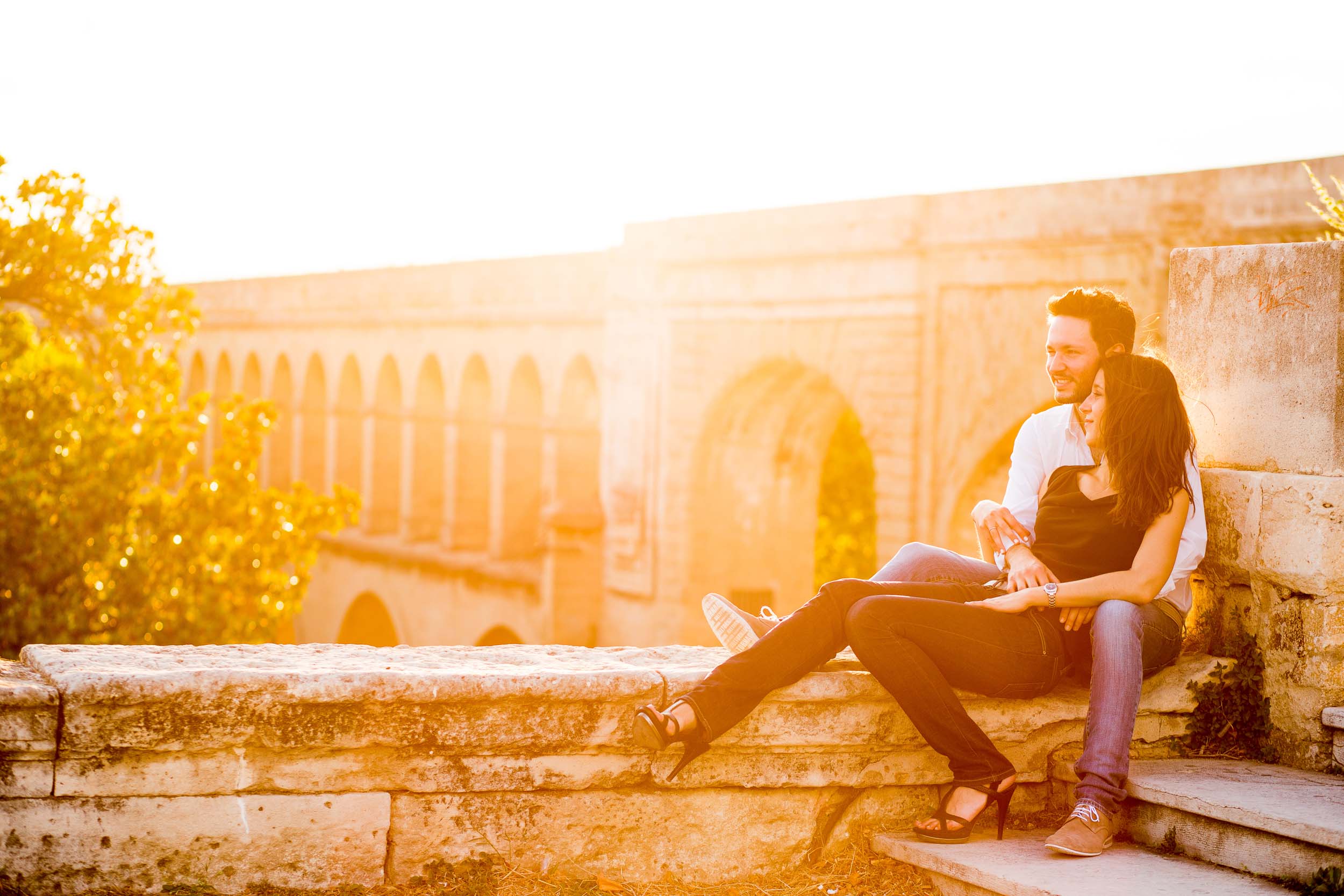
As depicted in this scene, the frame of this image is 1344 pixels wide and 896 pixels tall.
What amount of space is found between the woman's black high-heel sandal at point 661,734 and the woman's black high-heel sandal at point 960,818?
0.59 meters

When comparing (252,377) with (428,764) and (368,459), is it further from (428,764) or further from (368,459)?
(428,764)

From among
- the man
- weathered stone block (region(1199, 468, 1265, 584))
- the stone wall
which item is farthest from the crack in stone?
the stone wall

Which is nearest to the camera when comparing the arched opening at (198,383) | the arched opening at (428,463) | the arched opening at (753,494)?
the arched opening at (753,494)

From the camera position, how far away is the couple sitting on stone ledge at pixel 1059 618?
140 inches

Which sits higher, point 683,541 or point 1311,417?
point 1311,417

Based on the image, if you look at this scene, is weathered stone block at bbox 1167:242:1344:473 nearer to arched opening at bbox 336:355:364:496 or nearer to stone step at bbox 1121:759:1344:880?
stone step at bbox 1121:759:1344:880

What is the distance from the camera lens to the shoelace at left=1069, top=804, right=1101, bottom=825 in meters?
3.46

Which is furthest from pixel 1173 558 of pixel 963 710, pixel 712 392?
pixel 712 392

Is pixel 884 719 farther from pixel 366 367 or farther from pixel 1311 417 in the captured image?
pixel 366 367

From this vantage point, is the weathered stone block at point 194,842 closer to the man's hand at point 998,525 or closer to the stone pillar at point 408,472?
the man's hand at point 998,525

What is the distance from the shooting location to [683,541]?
16453 mm

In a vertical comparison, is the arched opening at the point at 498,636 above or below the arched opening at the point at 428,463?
below

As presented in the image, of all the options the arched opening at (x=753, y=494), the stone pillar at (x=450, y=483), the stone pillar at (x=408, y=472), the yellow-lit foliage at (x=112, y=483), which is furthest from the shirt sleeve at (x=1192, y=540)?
the stone pillar at (x=408, y=472)

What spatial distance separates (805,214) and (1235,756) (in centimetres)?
1086
